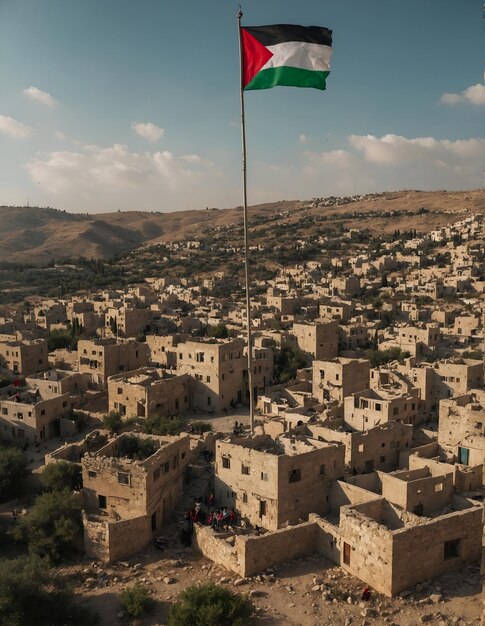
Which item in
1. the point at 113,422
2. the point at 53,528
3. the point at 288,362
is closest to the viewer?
the point at 53,528

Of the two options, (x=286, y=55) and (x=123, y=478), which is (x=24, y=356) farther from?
(x=286, y=55)

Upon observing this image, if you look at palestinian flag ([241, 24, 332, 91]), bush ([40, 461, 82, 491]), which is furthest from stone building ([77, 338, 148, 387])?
palestinian flag ([241, 24, 332, 91])

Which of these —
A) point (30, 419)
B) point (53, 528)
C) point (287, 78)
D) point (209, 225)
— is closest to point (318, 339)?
point (30, 419)

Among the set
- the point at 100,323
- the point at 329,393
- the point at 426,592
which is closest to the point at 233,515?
the point at 426,592

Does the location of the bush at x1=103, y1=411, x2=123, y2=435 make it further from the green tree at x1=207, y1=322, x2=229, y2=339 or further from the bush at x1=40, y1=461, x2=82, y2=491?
the green tree at x1=207, y1=322, x2=229, y2=339

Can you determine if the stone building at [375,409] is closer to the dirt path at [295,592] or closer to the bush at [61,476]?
the dirt path at [295,592]

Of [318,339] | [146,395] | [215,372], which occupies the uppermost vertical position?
[318,339]
